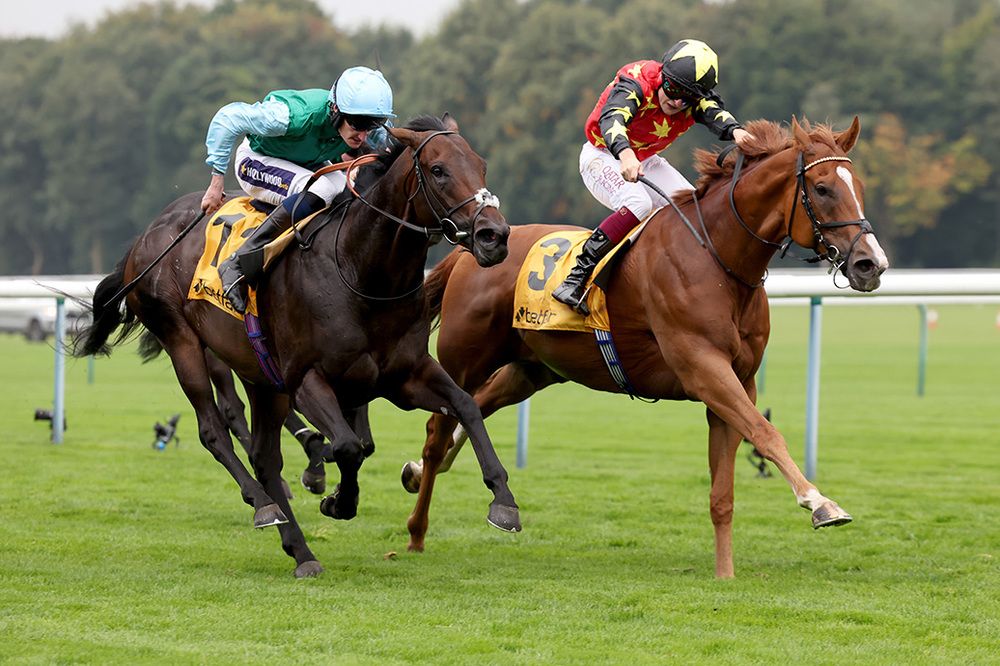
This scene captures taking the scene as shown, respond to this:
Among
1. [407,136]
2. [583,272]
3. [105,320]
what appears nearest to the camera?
[407,136]

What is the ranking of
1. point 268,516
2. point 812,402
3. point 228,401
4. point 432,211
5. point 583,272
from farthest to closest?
point 812,402
point 228,401
point 583,272
point 268,516
point 432,211

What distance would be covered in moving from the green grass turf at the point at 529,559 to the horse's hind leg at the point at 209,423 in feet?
1.01

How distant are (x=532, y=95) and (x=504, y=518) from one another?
2056 inches

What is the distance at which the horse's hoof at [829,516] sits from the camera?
5629mm

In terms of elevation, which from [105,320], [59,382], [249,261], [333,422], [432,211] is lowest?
[59,382]

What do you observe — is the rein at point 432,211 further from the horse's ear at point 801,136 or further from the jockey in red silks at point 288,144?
the horse's ear at point 801,136

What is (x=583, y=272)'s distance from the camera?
23.2ft

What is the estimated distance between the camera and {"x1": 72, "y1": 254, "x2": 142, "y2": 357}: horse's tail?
817 cm

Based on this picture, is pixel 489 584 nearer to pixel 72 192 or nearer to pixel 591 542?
pixel 591 542

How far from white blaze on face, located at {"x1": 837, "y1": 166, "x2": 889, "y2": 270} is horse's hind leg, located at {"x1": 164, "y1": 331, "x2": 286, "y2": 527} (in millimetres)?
2728

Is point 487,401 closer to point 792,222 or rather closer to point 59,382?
point 792,222

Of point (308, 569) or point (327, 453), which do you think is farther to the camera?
point (327, 453)

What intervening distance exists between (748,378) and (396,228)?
70.3 inches

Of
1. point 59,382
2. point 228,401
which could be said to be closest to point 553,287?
point 228,401
